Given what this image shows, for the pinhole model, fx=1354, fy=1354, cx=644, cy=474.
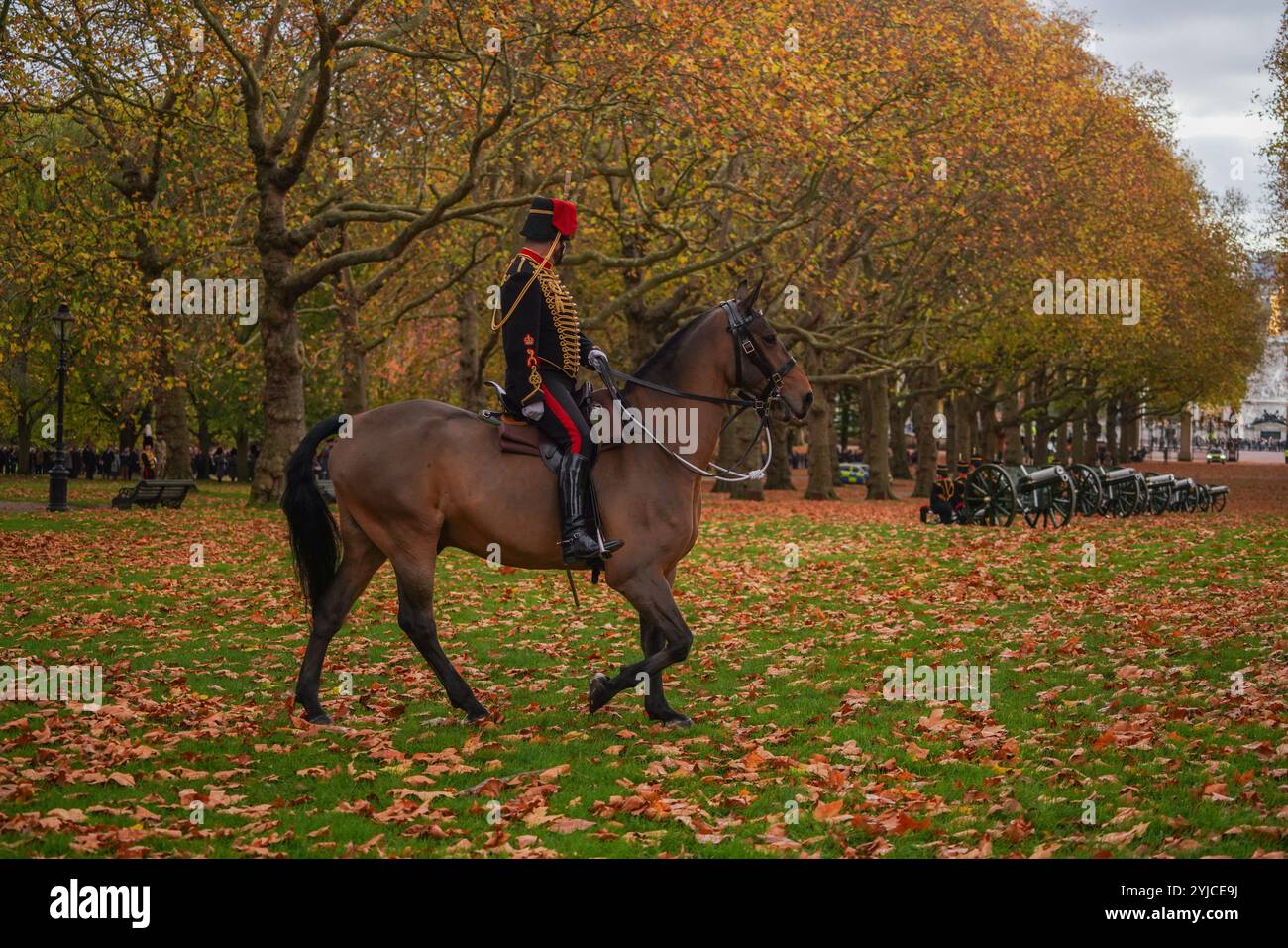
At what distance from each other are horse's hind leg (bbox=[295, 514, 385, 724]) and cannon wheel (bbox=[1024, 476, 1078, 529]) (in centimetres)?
1968

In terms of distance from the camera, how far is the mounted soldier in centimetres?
919

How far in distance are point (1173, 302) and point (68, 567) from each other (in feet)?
135

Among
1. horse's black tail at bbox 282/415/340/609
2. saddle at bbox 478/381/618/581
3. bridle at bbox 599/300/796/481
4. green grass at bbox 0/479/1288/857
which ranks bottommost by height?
green grass at bbox 0/479/1288/857

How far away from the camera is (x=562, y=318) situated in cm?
952

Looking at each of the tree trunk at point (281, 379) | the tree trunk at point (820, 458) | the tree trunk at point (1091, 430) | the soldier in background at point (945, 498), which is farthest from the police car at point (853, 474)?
the tree trunk at point (281, 379)

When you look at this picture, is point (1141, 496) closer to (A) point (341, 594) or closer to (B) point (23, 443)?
(A) point (341, 594)

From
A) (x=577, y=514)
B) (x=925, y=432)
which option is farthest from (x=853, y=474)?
(x=577, y=514)

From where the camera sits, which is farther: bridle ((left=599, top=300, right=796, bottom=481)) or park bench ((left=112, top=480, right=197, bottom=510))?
park bench ((left=112, top=480, right=197, bottom=510))

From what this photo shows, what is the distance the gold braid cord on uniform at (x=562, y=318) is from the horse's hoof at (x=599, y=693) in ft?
7.04

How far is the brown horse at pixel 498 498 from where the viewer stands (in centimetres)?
927

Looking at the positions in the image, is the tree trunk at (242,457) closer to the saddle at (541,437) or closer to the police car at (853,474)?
the police car at (853,474)

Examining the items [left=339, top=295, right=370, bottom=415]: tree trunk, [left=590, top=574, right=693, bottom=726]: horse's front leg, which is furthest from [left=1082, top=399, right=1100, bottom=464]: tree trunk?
[left=590, top=574, right=693, bottom=726]: horse's front leg

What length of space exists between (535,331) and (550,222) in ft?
2.95

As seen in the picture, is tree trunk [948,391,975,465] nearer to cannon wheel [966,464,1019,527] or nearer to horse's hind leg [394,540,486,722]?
cannon wheel [966,464,1019,527]
